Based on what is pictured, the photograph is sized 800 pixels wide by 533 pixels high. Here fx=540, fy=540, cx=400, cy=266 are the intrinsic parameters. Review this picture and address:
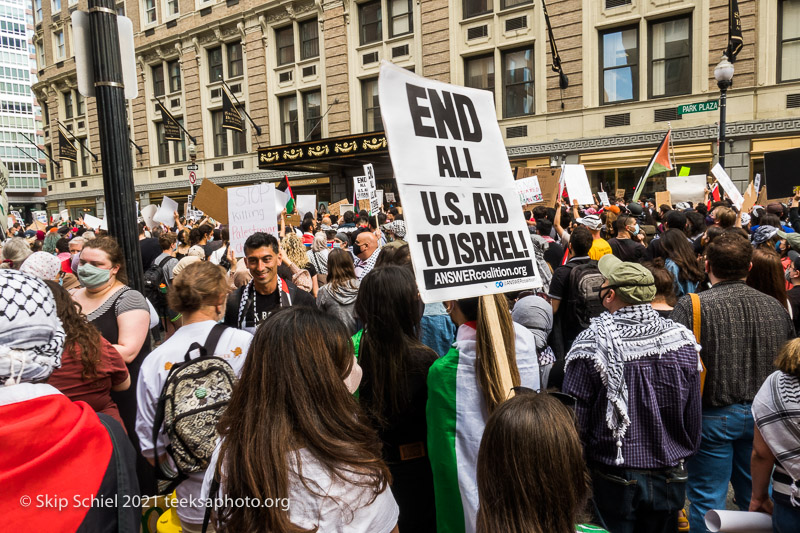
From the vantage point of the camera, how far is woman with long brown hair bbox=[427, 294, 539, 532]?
2.23 m

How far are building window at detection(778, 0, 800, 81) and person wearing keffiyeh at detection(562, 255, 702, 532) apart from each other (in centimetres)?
1831

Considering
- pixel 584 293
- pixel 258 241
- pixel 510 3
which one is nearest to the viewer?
pixel 258 241

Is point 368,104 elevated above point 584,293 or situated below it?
above

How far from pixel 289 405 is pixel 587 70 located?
65.2 ft

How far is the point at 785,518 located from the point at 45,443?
2.61 metres

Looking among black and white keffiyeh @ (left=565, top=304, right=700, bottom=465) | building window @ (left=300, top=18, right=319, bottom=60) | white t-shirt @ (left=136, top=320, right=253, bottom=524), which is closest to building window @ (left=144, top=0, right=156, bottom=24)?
building window @ (left=300, top=18, right=319, bottom=60)

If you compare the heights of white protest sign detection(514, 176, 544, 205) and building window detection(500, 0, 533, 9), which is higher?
building window detection(500, 0, 533, 9)

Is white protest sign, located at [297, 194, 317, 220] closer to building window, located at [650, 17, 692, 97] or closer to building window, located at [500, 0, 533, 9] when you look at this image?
building window, located at [500, 0, 533, 9]

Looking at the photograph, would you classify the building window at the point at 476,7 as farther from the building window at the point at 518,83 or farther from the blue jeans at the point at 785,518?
the blue jeans at the point at 785,518

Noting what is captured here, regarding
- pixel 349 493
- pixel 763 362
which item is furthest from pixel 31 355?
pixel 763 362

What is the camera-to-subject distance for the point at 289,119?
2775 centimetres

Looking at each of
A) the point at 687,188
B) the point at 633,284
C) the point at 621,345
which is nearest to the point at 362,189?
the point at 687,188

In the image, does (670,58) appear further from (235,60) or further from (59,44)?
(59,44)

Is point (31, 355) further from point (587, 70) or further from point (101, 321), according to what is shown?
point (587, 70)
